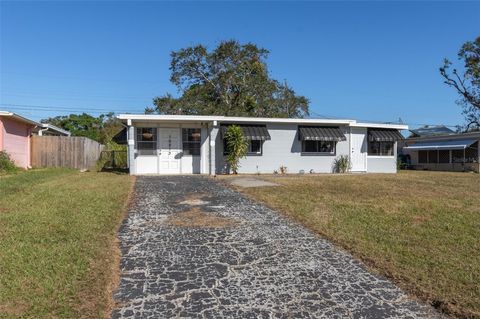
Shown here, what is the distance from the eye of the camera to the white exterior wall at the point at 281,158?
18609 millimetres

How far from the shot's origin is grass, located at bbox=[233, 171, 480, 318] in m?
4.22

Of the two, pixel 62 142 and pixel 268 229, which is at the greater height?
pixel 62 142

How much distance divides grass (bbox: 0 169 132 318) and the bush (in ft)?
27.5

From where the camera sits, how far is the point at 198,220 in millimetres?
7297

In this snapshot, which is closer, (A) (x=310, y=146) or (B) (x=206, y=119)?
(B) (x=206, y=119)

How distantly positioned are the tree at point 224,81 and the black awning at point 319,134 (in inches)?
651

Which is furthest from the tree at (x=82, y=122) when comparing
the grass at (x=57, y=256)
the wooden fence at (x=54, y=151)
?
the grass at (x=57, y=256)

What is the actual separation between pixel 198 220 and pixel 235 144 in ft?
34.0

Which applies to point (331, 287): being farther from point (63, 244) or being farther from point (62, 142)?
point (62, 142)

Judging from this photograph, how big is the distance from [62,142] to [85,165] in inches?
70.1

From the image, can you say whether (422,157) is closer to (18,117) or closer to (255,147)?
(255,147)

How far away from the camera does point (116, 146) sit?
2448 cm

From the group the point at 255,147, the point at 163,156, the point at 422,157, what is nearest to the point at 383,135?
the point at 255,147

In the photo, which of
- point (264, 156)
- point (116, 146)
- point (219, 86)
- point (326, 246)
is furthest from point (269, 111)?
point (326, 246)
